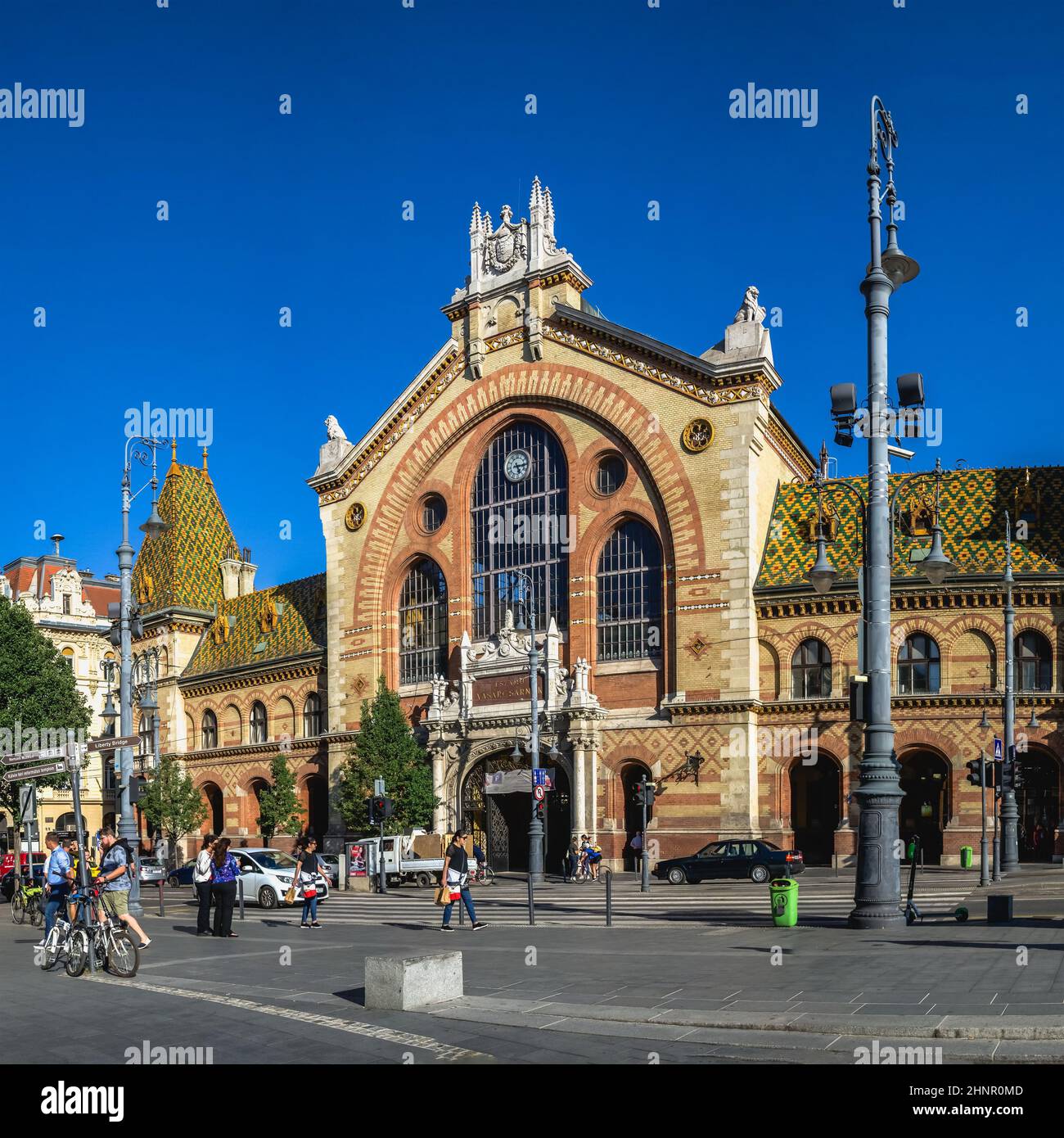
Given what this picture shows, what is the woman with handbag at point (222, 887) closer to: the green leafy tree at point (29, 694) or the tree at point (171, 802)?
the green leafy tree at point (29, 694)

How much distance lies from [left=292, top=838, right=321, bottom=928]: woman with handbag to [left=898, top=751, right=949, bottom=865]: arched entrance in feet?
63.7

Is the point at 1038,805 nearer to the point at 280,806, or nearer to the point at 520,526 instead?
the point at 520,526

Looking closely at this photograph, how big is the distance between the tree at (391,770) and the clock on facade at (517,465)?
913 cm

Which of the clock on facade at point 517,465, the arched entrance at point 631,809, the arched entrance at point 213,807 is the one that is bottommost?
the arched entrance at point 213,807

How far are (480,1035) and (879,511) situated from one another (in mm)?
11820

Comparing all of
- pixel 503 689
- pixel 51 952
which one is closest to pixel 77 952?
pixel 51 952

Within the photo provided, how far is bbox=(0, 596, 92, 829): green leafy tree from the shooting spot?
44281mm

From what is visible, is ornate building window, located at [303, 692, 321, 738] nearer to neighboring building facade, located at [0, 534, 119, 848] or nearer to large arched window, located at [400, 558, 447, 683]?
large arched window, located at [400, 558, 447, 683]

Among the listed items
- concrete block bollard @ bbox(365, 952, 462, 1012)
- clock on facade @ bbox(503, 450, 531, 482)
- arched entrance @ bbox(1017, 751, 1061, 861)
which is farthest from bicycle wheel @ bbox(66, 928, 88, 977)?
→ clock on facade @ bbox(503, 450, 531, 482)

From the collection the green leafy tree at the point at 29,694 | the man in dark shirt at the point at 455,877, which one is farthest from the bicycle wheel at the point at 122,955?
the green leafy tree at the point at 29,694

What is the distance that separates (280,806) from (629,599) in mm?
17474

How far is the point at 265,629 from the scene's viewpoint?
5791 cm

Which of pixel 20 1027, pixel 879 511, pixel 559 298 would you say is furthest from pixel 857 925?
pixel 559 298

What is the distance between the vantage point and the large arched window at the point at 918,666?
39.3 meters
